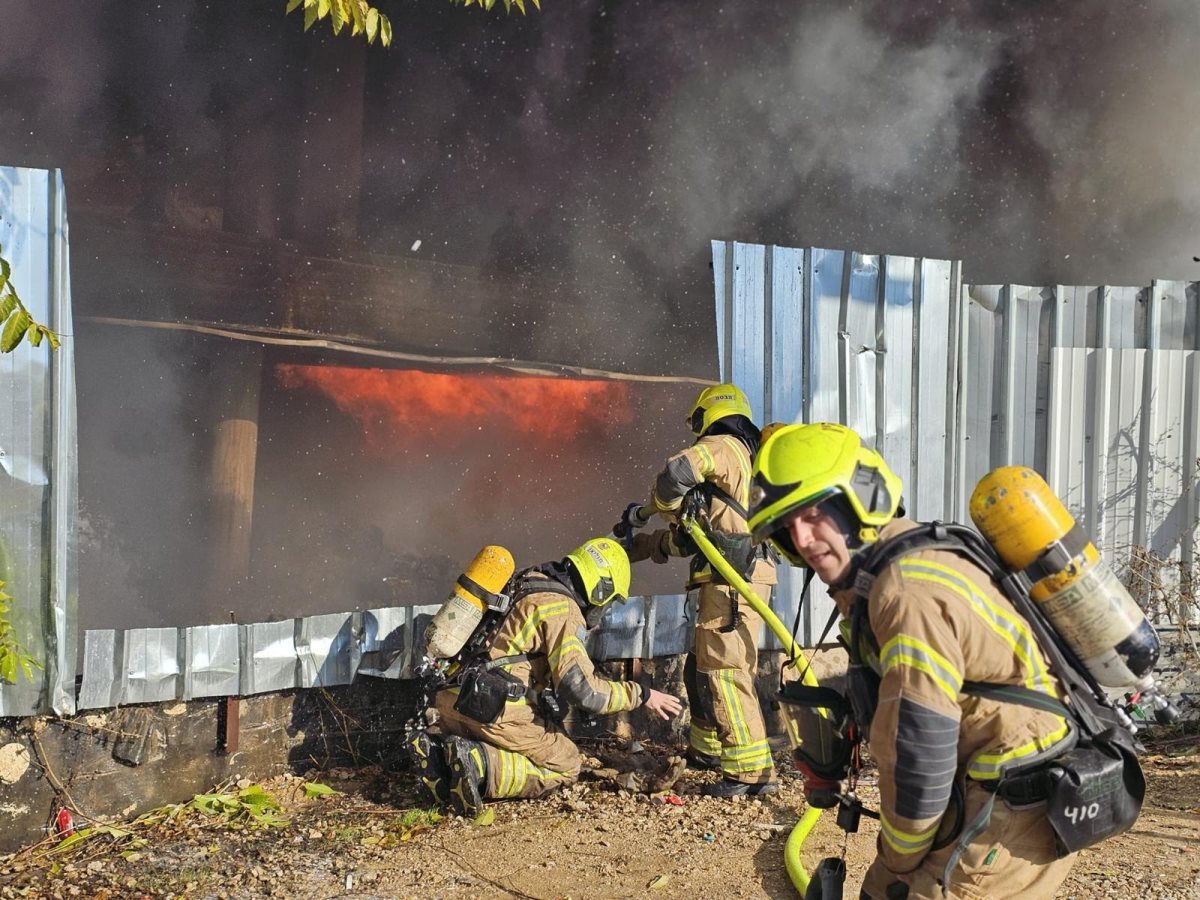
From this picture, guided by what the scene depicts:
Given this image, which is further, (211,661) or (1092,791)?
(211,661)

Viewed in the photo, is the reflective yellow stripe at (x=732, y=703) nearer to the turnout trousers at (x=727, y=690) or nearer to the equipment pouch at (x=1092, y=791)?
the turnout trousers at (x=727, y=690)

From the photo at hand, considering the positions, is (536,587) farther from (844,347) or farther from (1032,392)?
(1032,392)

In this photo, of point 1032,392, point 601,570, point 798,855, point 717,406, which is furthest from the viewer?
point 1032,392

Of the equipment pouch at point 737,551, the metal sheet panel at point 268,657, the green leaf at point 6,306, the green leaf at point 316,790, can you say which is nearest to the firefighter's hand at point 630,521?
the equipment pouch at point 737,551

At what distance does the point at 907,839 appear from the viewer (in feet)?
7.75

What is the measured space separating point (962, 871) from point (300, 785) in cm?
350

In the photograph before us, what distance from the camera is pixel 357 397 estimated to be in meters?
8.71

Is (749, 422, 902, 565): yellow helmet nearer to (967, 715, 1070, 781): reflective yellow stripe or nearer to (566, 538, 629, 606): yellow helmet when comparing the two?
(967, 715, 1070, 781): reflective yellow stripe

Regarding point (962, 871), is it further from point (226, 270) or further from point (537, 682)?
point (226, 270)

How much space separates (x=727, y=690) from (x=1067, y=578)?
2.85 metres

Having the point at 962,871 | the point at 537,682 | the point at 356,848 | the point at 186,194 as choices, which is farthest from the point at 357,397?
the point at 962,871

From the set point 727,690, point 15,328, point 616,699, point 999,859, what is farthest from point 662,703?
point 15,328

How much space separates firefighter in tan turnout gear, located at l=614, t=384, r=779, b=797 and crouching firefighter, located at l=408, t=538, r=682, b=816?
30 centimetres

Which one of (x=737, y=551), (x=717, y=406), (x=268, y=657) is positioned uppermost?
(x=717, y=406)
